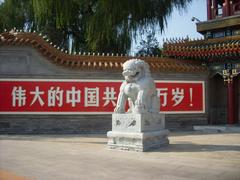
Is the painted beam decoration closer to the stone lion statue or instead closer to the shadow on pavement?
the stone lion statue

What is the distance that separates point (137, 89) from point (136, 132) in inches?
35.6

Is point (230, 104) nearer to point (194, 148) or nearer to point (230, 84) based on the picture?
point (230, 84)

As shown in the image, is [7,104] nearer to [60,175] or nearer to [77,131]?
[77,131]

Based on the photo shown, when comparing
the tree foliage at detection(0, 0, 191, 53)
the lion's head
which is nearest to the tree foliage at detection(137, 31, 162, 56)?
the tree foliage at detection(0, 0, 191, 53)

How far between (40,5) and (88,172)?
477 inches

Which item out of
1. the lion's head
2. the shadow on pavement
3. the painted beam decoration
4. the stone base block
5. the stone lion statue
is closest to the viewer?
the stone base block

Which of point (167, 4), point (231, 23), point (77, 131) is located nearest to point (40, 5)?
point (167, 4)

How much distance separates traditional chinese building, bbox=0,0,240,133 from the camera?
1070 centimetres

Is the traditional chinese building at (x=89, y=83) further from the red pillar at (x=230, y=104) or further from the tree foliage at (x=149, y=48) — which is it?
the tree foliage at (x=149, y=48)

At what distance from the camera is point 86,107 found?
36.2 ft

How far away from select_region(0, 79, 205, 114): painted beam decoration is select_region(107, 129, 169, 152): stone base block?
426 centimetres

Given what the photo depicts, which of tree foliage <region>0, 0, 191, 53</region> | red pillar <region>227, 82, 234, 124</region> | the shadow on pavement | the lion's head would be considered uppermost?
tree foliage <region>0, 0, 191, 53</region>

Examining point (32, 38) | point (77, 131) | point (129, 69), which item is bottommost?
point (77, 131)

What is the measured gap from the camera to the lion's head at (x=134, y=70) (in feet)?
22.6
